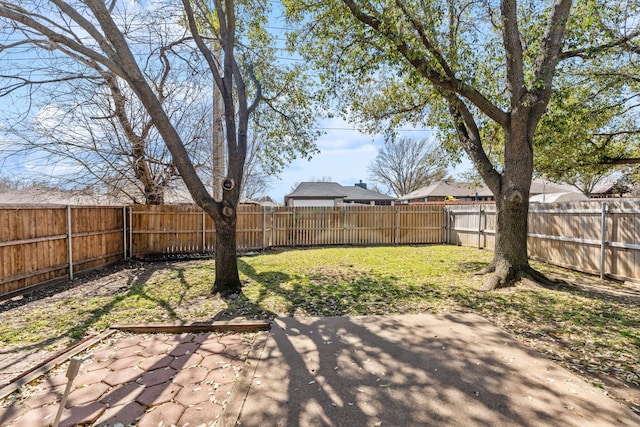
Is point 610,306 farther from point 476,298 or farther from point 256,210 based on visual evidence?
point 256,210

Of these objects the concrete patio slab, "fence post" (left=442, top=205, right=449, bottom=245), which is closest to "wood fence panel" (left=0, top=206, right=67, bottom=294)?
the concrete patio slab

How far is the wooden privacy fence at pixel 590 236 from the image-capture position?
5.63 m

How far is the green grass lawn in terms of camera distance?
340cm

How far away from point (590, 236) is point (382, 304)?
5.25 meters

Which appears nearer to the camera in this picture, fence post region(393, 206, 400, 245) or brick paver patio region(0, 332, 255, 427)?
brick paver patio region(0, 332, 255, 427)

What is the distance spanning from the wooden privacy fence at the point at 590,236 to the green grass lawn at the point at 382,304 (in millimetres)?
391

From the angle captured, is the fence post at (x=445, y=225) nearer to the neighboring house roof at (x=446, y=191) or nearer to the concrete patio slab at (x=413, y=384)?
the concrete patio slab at (x=413, y=384)

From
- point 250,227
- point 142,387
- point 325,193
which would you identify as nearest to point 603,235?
point 142,387

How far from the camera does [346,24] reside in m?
5.59

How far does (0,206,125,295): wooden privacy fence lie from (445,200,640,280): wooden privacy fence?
36.6 ft

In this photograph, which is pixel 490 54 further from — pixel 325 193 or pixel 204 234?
pixel 325 193

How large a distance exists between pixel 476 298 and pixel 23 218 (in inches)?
321

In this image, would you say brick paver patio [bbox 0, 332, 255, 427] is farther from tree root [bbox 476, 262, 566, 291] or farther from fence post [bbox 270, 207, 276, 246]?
fence post [bbox 270, 207, 276, 246]

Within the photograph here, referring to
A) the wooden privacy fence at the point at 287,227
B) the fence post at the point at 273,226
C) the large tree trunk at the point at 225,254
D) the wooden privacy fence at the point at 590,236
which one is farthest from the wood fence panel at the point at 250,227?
the wooden privacy fence at the point at 590,236
